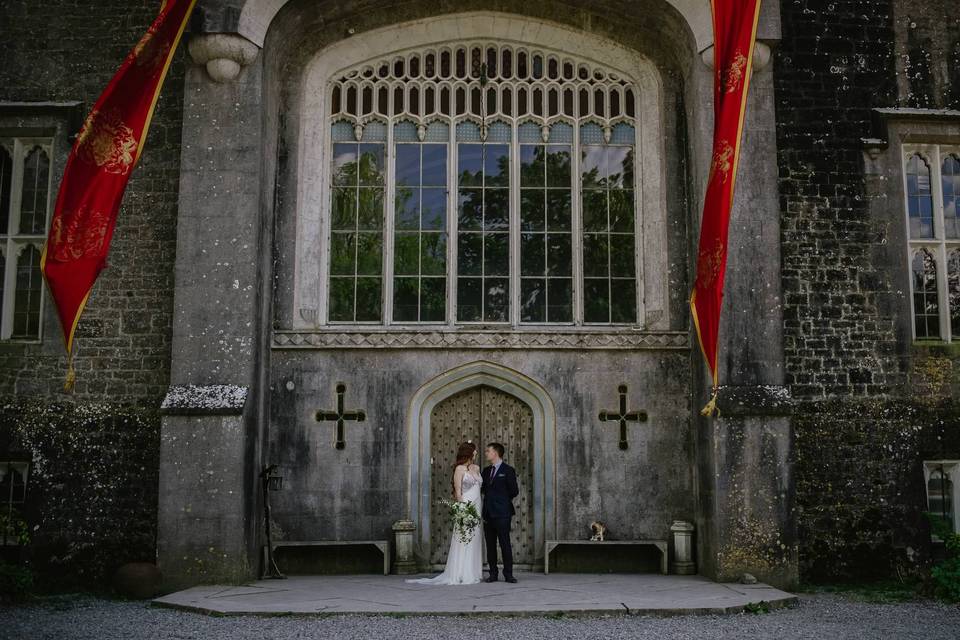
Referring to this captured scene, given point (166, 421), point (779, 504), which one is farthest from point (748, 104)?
point (166, 421)

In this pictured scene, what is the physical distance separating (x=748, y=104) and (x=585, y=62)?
92.0 inches

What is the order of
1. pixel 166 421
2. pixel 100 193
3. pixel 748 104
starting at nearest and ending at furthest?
pixel 100 193, pixel 166 421, pixel 748 104

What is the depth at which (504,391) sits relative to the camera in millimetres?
12219

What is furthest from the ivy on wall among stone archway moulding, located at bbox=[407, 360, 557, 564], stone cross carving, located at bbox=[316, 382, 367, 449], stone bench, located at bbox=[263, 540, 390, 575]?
stone archway moulding, located at bbox=[407, 360, 557, 564]

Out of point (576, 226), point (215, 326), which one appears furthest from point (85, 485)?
point (576, 226)

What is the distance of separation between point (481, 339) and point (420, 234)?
5.20 ft

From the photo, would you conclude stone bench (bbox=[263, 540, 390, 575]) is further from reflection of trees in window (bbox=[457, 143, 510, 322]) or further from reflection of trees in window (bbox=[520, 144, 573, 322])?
reflection of trees in window (bbox=[520, 144, 573, 322])

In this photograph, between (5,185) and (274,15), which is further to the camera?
(5,185)

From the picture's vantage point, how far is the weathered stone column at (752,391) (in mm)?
10867

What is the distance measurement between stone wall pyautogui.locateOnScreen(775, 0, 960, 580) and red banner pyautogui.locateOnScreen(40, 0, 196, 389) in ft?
24.5

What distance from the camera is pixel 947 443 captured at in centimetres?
1191

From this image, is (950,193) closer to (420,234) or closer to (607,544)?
(607,544)

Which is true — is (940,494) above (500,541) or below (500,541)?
above

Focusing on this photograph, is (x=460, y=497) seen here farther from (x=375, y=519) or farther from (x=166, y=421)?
(x=166, y=421)
